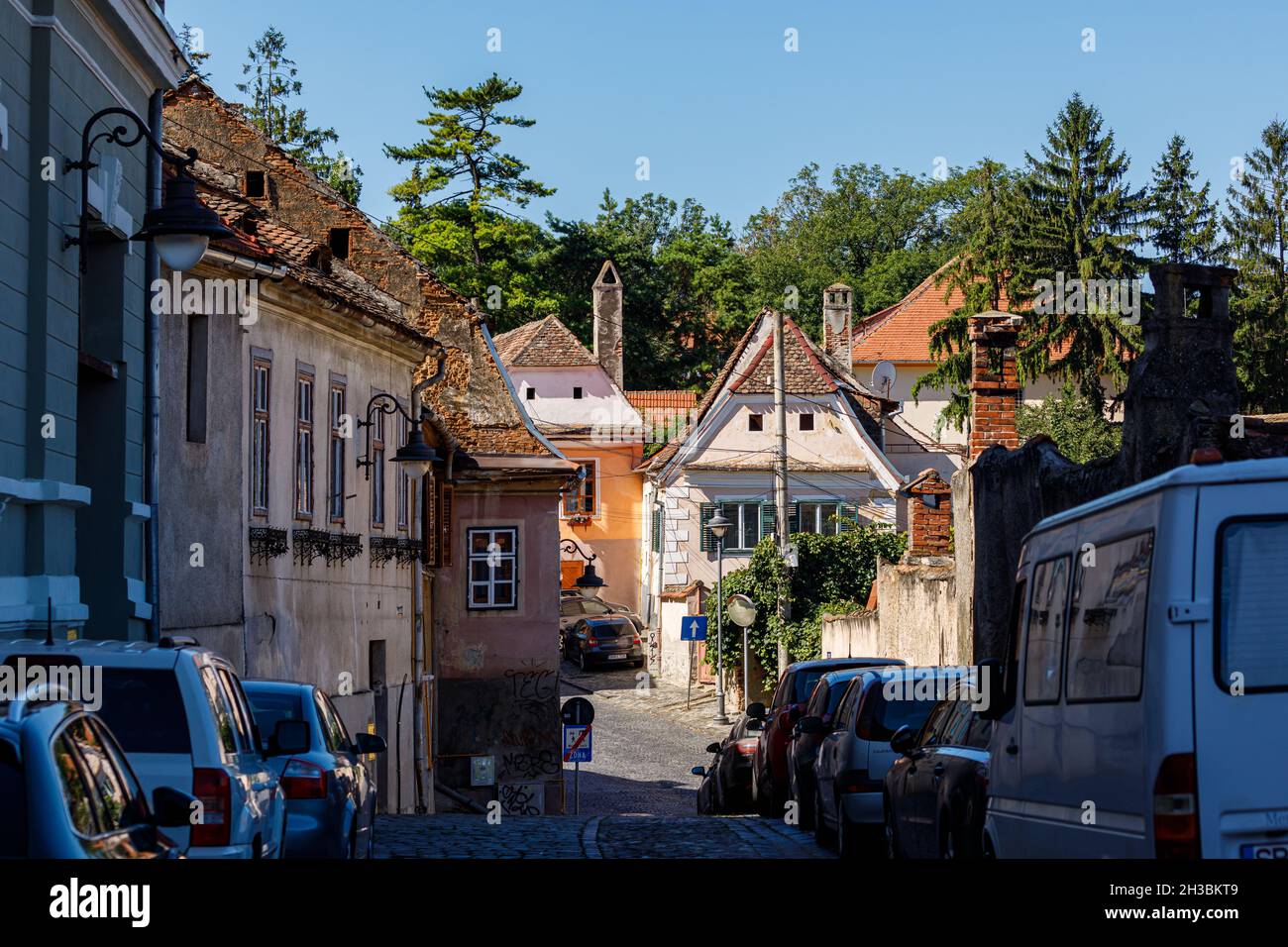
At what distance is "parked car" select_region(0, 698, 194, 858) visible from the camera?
584cm

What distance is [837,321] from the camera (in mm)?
71188

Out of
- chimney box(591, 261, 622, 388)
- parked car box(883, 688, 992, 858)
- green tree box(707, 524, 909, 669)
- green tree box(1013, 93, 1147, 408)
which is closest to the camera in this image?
parked car box(883, 688, 992, 858)

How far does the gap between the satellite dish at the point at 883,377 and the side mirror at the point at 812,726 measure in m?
42.5

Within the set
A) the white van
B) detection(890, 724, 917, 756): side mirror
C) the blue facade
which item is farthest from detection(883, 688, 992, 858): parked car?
the blue facade

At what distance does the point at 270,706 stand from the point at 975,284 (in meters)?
42.2

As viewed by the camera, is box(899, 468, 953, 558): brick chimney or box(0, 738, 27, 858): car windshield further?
box(899, 468, 953, 558): brick chimney

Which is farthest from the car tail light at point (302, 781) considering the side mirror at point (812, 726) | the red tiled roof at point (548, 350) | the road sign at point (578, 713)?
the red tiled roof at point (548, 350)

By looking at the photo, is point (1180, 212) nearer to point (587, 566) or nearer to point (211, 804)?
point (587, 566)

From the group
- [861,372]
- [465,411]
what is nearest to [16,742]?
[465,411]

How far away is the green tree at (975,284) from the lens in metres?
52.4

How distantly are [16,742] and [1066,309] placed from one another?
156 ft

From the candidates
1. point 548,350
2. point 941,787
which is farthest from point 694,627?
point 941,787

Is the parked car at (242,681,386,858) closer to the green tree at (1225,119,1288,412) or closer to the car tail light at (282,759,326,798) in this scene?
the car tail light at (282,759,326,798)
